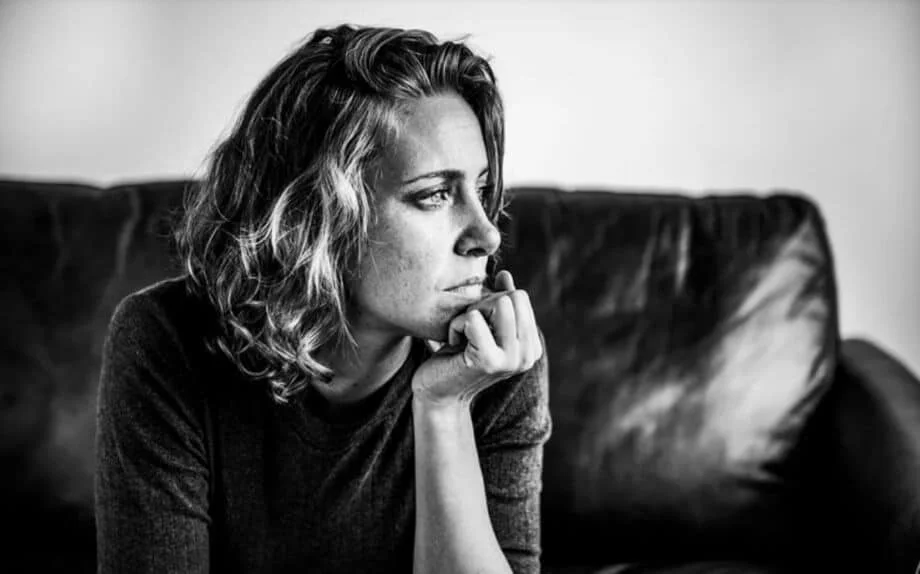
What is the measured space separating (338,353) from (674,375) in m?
0.60

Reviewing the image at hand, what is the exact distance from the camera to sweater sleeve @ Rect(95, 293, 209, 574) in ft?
3.43

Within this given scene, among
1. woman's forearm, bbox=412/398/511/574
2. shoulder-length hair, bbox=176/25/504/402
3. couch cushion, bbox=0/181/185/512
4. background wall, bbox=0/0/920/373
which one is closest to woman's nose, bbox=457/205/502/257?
shoulder-length hair, bbox=176/25/504/402

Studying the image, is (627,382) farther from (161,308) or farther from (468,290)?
(161,308)

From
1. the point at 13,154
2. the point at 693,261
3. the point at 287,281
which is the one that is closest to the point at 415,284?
the point at 287,281

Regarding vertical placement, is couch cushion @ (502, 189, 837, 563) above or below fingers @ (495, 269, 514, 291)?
below

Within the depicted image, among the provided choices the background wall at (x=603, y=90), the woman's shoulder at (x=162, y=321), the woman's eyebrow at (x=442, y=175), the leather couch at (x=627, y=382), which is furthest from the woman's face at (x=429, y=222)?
the background wall at (x=603, y=90)

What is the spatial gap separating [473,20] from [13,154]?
97cm

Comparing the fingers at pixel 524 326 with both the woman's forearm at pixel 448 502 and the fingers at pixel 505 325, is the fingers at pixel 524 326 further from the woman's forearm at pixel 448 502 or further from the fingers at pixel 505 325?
the woman's forearm at pixel 448 502

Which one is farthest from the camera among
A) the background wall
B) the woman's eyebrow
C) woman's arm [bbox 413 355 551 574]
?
the background wall

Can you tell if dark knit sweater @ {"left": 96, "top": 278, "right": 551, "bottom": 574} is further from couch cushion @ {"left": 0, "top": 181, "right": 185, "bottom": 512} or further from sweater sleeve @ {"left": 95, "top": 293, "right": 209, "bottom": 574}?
couch cushion @ {"left": 0, "top": 181, "right": 185, "bottom": 512}

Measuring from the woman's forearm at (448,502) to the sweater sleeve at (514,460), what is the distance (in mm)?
48

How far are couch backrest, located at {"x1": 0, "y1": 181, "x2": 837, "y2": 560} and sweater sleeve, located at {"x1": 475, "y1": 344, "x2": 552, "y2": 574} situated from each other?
→ 0.24 m

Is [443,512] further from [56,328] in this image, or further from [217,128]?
[217,128]

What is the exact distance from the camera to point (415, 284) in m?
1.04
